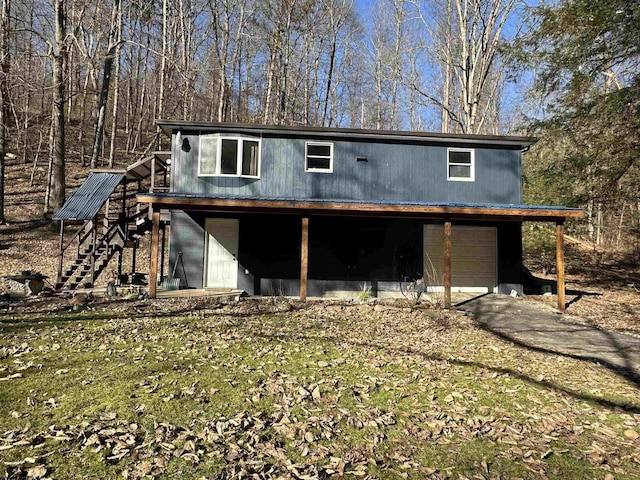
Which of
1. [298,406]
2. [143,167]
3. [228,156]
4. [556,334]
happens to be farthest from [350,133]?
[298,406]

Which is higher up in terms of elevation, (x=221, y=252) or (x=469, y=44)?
(x=469, y=44)

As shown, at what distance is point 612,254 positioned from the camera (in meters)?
20.8

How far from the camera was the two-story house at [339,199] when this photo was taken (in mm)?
12406

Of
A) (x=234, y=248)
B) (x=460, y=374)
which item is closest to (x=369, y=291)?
(x=234, y=248)

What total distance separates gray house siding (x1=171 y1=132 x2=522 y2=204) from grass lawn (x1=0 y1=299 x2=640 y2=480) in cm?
586

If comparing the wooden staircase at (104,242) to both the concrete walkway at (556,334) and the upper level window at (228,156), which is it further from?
the concrete walkway at (556,334)

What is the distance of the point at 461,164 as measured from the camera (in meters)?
13.0

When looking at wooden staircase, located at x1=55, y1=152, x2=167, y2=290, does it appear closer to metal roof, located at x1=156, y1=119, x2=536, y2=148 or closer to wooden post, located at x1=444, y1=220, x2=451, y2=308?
metal roof, located at x1=156, y1=119, x2=536, y2=148

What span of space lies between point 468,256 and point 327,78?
18.6 metres

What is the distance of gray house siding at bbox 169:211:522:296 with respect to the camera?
12.4 meters

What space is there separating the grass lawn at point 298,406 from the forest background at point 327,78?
11060 millimetres

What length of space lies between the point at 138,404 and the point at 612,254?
78.5 ft

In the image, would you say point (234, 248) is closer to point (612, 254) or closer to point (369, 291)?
point (369, 291)

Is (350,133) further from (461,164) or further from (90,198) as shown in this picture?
(90,198)
